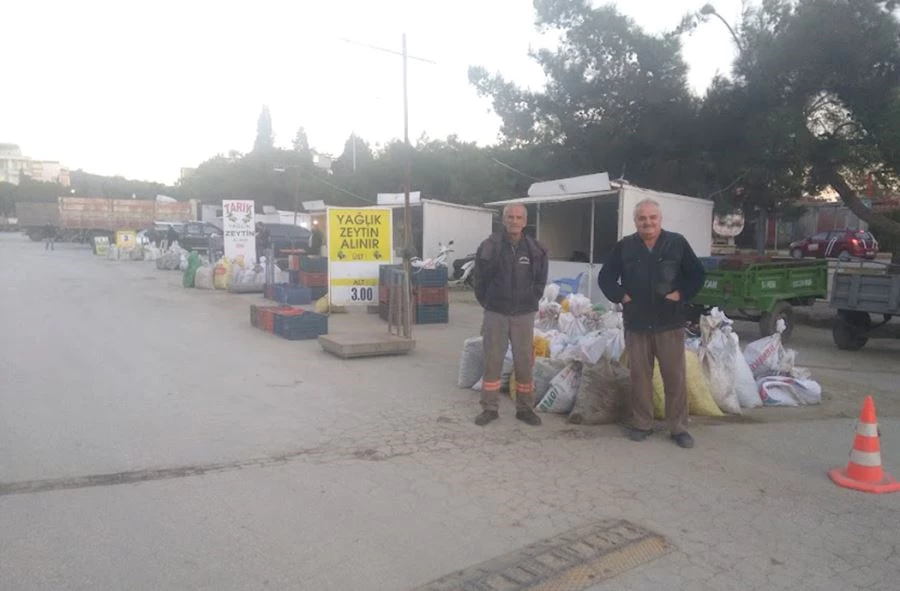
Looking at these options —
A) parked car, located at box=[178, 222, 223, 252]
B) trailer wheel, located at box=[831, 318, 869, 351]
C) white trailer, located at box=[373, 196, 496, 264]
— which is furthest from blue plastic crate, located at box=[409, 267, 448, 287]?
parked car, located at box=[178, 222, 223, 252]

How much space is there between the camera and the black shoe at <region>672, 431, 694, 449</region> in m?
5.96

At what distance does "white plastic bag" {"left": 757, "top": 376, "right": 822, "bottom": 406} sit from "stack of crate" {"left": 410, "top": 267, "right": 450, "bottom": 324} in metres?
7.03

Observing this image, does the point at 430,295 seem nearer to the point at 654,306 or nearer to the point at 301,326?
the point at 301,326

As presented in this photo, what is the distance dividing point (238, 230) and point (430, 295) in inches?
360

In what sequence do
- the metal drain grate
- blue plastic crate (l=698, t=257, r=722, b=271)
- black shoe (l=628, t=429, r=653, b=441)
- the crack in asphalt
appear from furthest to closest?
blue plastic crate (l=698, t=257, r=722, b=271)
black shoe (l=628, t=429, r=653, b=441)
the crack in asphalt
the metal drain grate

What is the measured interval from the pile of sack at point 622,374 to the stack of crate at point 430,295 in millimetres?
5506

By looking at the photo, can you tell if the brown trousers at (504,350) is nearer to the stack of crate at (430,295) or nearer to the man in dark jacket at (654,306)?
the man in dark jacket at (654,306)

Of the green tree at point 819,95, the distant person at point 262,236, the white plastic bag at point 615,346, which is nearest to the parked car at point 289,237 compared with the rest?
the distant person at point 262,236

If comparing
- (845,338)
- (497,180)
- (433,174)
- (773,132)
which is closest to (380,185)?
(433,174)

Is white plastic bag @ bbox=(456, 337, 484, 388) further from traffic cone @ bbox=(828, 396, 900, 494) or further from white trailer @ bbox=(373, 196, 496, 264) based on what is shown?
white trailer @ bbox=(373, 196, 496, 264)

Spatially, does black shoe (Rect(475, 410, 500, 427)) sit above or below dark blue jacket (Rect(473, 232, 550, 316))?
below

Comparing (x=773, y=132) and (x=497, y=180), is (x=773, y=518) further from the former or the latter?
(x=497, y=180)

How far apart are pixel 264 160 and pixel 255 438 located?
2162 inches

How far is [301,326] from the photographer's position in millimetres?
11453
